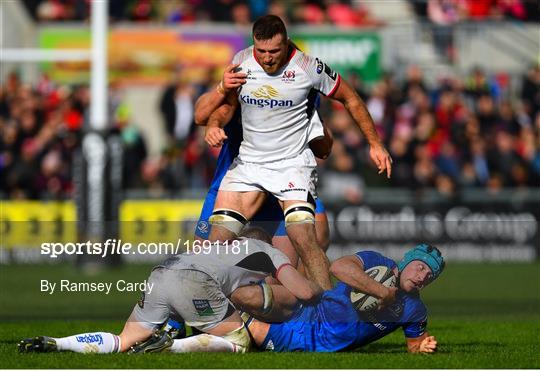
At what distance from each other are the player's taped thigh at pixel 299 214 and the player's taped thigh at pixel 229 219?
347 millimetres

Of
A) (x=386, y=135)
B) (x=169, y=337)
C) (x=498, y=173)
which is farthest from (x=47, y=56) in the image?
(x=169, y=337)

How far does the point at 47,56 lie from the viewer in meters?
19.1

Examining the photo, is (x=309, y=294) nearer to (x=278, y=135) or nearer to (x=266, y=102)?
(x=278, y=135)

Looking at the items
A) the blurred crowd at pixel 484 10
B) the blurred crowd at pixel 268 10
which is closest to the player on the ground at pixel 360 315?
the blurred crowd at pixel 268 10

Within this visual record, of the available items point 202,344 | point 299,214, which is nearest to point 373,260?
point 299,214

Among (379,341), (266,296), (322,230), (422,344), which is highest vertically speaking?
(266,296)

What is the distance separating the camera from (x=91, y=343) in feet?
30.6

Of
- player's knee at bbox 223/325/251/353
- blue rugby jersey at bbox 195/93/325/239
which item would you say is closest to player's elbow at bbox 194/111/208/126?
blue rugby jersey at bbox 195/93/325/239

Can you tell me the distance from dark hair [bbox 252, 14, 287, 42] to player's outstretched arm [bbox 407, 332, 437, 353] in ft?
7.46

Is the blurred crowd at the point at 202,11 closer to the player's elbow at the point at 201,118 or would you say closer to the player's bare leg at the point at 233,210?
the player's elbow at the point at 201,118

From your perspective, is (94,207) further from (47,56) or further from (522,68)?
(522,68)

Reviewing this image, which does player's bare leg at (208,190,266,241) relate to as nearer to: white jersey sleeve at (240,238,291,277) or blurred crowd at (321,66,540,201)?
white jersey sleeve at (240,238,291,277)

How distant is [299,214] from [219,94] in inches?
40.8

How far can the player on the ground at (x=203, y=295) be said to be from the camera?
9227mm
